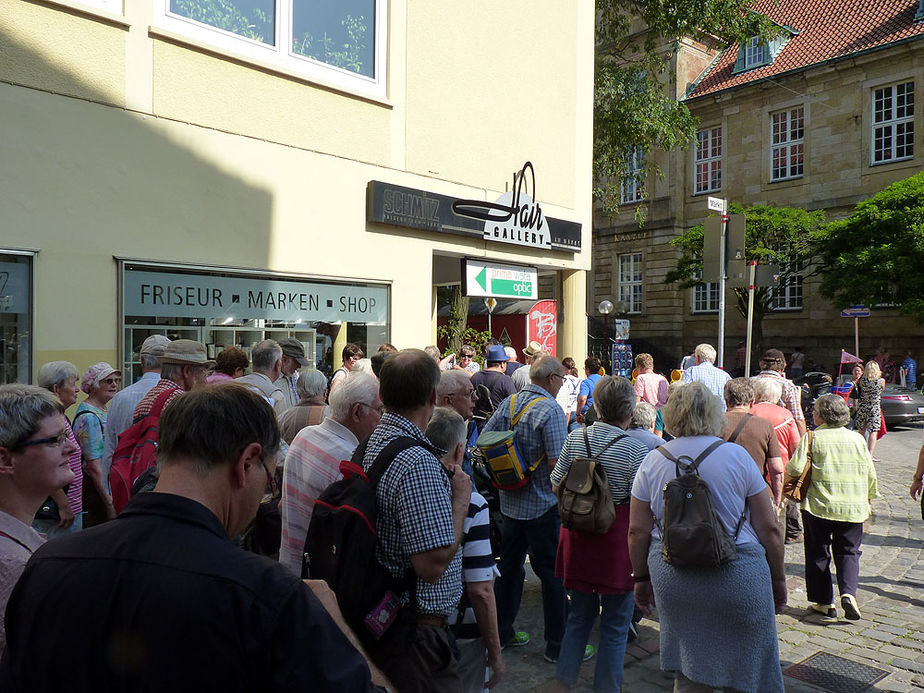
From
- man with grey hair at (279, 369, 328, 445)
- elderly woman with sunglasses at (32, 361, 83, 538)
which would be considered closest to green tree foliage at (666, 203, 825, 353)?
man with grey hair at (279, 369, 328, 445)

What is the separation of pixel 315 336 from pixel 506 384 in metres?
2.35

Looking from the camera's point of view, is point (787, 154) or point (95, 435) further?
point (787, 154)

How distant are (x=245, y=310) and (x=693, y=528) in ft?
18.6

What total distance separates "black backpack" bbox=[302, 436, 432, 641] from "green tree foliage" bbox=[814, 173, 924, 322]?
24307 millimetres

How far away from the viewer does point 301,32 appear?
25.7 ft

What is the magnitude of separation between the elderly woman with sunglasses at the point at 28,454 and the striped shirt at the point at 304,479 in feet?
3.24

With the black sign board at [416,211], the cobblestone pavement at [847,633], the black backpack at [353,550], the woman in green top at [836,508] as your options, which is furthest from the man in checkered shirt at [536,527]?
the black sign board at [416,211]

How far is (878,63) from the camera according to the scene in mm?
28781

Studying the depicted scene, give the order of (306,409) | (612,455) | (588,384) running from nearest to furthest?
(612,455)
(306,409)
(588,384)

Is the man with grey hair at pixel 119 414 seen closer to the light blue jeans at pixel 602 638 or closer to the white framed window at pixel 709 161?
the light blue jeans at pixel 602 638

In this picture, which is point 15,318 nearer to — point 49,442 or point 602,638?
point 49,442

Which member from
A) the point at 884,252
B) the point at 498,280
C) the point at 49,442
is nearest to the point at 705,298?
the point at 884,252

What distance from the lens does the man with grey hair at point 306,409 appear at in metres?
4.39

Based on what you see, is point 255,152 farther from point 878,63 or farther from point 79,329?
point 878,63
